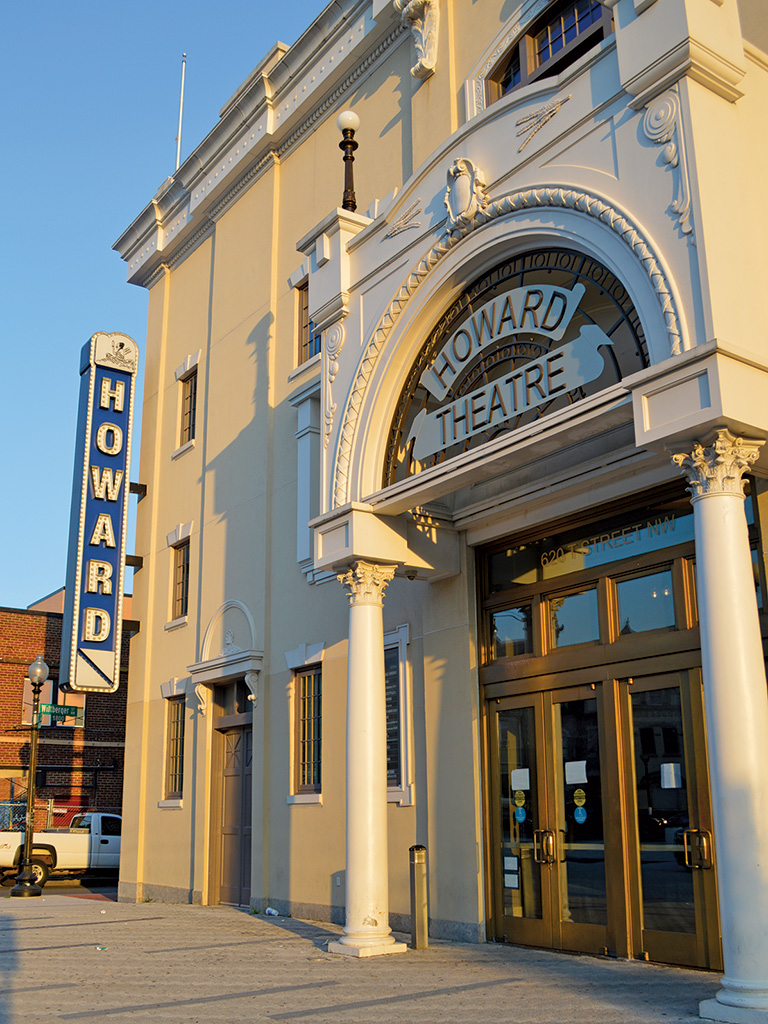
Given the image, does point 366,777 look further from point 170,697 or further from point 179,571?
point 179,571

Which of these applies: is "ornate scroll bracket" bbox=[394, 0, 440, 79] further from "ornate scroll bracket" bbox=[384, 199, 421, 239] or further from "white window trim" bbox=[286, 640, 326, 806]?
"white window trim" bbox=[286, 640, 326, 806]

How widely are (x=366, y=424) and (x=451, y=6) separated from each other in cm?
698

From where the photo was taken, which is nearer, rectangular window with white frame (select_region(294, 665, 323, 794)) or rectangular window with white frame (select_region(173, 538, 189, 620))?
rectangular window with white frame (select_region(294, 665, 323, 794))

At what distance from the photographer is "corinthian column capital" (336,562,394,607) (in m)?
11.2

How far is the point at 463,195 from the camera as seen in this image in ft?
33.4

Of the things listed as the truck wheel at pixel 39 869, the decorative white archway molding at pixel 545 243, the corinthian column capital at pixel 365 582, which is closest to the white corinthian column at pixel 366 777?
the corinthian column capital at pixel 365 582

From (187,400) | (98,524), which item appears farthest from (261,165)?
(98,524)

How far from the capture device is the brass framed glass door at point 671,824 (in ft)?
29.0

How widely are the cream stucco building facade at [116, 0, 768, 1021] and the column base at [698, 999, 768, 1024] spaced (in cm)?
4

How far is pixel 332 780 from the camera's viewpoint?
1423 centimetres


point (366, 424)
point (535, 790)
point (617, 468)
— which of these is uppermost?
point (366, 424)

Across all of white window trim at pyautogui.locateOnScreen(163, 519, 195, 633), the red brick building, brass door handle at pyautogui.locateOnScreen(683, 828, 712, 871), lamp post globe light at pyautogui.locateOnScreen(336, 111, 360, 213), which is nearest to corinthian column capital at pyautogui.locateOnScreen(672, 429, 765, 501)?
brass door handle at pyautogui.locateOnScreen(683, 828, 712, 871)

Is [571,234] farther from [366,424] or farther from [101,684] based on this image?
[101,684]

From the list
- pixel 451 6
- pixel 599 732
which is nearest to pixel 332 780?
pixel 599 732
